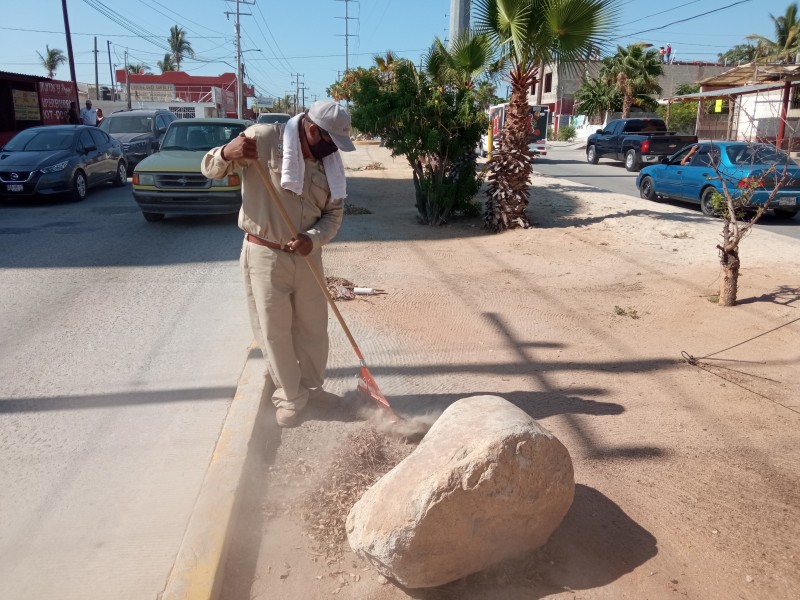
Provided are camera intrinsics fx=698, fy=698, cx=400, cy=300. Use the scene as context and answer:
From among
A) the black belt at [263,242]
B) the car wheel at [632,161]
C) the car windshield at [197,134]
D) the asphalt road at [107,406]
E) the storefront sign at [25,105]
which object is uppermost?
the storefront sign at [25,105]

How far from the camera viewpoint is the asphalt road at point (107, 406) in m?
3.17

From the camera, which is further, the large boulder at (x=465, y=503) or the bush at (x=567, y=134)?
the bush at (x=567, y=134)

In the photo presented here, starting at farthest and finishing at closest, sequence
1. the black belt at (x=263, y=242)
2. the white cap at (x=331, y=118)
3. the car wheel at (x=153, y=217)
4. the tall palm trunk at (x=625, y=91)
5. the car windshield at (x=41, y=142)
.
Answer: the tall palm trunk at (x=625, y=91), the car windshield at (x=41, y=142), the car wheel at (x=153, y=217), the black belt at (x=263, y=242), the white cap at (x=331, y=118)

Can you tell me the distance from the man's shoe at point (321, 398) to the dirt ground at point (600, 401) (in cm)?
5

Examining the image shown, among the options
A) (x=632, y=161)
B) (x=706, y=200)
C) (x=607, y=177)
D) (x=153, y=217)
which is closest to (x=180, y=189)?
(x=153, y=217)

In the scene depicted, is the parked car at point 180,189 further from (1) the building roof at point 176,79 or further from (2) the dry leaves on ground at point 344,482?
(1) the building roof at point 176,79

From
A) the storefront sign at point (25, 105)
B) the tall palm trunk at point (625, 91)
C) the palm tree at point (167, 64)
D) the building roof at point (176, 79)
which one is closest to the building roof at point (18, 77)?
the storefront sign at point (25, 105)

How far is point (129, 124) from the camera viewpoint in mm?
20953

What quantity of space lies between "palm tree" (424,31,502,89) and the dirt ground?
131 inches

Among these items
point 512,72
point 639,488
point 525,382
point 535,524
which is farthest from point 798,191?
point 535,524

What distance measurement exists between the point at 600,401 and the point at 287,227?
2.47 metres

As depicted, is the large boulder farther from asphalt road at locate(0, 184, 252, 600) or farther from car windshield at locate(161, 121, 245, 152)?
car windshield at locate(161, 121, 245, 152)

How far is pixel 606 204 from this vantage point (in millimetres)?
14352

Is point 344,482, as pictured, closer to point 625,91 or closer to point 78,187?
point 78,187
